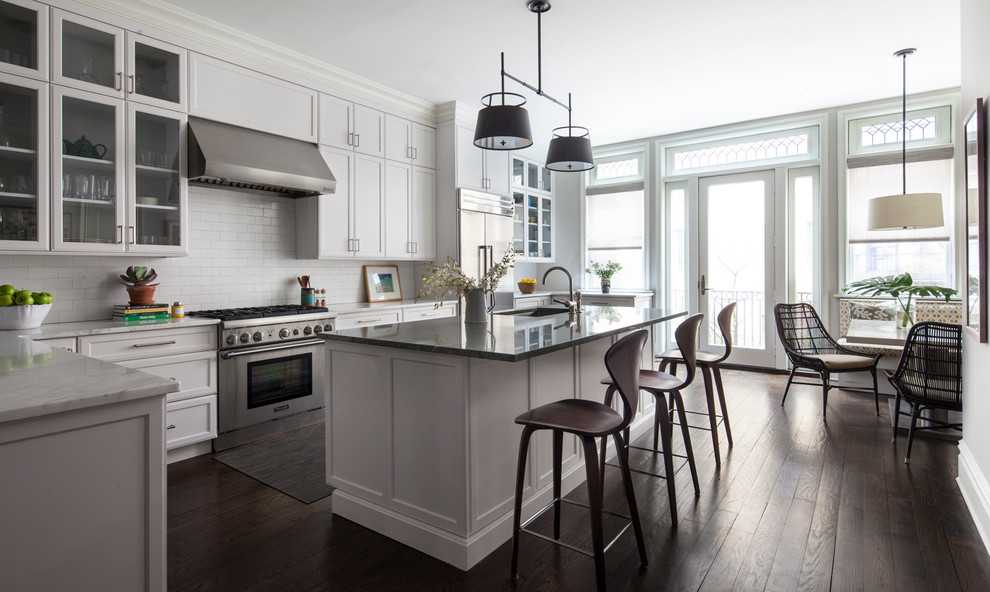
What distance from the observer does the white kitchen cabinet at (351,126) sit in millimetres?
4548

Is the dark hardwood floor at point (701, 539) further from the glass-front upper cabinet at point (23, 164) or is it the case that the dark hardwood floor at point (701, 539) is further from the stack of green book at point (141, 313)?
the glass-front upper cabinet at point (23, 164)

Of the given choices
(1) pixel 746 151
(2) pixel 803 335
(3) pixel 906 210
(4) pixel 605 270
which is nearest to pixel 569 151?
(3) pixel 906 210

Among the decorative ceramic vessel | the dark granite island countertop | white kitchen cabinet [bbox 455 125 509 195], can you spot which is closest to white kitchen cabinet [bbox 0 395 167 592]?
the dark granite island countertop

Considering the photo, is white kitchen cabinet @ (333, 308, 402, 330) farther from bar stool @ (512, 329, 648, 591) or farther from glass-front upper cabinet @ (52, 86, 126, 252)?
bar stool @ (512, 329, 648, 591)

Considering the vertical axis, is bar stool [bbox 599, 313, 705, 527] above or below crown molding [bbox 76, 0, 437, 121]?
below

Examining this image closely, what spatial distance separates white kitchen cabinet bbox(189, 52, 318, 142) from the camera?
3.70m

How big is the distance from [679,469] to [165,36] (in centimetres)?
431

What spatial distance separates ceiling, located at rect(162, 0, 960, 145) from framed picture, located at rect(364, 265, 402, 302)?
176 cm

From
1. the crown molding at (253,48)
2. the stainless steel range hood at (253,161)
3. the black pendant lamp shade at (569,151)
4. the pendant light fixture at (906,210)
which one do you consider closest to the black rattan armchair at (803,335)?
the pendant light fixture at (906,210)

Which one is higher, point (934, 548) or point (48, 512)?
point (48, 512)

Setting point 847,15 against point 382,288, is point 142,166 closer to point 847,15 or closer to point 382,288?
point 382,288

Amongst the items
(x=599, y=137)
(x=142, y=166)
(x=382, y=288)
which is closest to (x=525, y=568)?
(x=142, y=166)

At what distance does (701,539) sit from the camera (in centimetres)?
239

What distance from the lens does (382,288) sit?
5449 mm
